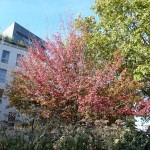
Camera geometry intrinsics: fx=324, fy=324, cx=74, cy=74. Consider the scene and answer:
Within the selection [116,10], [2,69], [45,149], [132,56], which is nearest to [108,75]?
[132,56]

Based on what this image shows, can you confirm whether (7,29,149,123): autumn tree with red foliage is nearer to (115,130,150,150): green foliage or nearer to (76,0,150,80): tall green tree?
(76,0,150,80): tall green tree

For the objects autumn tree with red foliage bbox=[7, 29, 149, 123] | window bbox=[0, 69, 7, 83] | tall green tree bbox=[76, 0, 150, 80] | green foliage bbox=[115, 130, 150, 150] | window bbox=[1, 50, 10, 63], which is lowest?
green foliage bbox=[115, 130, 150, 150]

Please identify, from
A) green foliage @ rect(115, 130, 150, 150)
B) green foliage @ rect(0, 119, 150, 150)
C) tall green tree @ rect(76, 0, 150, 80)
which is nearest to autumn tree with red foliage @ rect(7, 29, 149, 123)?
tall green tree @ rect(76, 0, 150, 80)

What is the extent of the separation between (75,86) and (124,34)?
5.08 m

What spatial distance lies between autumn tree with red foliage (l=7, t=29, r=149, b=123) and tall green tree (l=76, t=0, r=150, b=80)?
917mm

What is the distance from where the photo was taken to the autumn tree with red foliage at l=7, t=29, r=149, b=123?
637 inches

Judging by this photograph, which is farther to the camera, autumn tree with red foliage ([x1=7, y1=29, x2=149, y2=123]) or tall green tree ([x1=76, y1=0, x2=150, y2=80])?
tall green tree ([x1=76, y1=0, x2=150, y2=80])

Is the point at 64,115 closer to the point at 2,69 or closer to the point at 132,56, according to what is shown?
the point at 132,56

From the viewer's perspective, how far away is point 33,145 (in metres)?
10.9

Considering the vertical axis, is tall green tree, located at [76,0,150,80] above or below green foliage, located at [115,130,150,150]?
above

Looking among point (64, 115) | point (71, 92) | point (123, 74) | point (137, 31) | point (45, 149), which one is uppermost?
point (137, 31)

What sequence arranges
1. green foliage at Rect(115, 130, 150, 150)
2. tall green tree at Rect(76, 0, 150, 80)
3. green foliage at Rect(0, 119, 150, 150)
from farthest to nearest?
tall green tree at Rect(76, 0, 150, 80)
green foliage at Rect(115, 130, 150, 150)
green foliage at Rect(0, 119, 150, 150)

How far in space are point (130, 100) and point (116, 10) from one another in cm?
657

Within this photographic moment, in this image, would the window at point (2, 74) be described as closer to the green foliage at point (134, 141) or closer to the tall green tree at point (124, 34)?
the tall green tree at point (124, 34)
